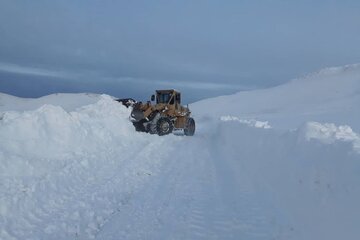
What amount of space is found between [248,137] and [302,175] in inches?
313

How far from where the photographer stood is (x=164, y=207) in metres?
7.14

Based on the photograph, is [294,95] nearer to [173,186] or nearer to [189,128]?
[189,128]

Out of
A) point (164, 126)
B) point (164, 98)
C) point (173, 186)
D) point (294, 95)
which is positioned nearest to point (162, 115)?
point (164, 126)

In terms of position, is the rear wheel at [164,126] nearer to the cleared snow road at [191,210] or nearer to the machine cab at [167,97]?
the machine cab at [167,97]

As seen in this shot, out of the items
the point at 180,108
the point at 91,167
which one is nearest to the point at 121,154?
the point at 91,167

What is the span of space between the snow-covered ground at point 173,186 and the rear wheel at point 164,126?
7.47 meters

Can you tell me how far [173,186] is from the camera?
877 centimetres

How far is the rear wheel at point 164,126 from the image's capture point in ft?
71.0

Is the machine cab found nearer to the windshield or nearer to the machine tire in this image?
the windshield

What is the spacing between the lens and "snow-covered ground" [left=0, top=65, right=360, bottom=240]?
18.4ft

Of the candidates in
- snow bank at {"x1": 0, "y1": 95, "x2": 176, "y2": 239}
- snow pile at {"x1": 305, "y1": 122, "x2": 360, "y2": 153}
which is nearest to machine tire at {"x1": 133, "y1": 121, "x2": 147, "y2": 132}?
snow bank at {"x1": 0, "y1": 95, "x2": 176, "y2": 239}

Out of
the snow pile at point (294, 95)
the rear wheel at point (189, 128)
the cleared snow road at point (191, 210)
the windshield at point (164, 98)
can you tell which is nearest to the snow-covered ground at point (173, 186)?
the cleared snow road at point (191, 210)

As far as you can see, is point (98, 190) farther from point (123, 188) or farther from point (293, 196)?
point (293, 196)

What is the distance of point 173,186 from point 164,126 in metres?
13.1
